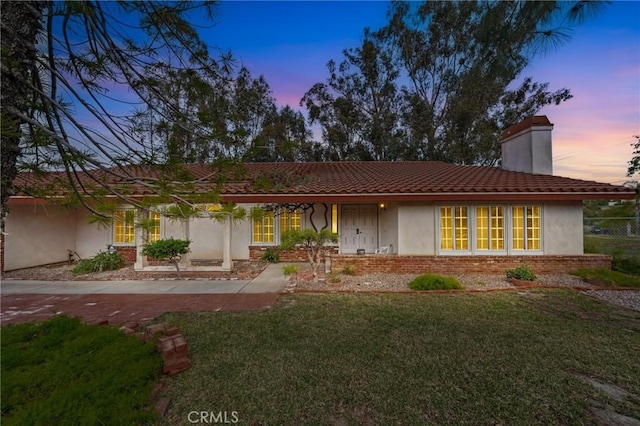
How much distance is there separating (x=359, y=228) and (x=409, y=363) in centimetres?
813

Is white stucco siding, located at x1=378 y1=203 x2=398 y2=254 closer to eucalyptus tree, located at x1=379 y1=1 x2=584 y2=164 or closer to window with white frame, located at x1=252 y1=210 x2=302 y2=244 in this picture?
window with white frame, located at x1=252 y1=210 x2=302 y2=244

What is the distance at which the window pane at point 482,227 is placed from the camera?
30.2 feet

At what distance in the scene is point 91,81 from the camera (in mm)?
2889

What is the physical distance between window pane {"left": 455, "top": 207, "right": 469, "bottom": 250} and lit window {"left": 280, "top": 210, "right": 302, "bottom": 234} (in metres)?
5.84

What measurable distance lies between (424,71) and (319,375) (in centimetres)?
2191

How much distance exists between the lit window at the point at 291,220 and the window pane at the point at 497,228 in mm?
6904

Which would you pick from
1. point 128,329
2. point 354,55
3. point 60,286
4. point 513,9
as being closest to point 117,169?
point 128,329

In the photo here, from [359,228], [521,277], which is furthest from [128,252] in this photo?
[521,277]

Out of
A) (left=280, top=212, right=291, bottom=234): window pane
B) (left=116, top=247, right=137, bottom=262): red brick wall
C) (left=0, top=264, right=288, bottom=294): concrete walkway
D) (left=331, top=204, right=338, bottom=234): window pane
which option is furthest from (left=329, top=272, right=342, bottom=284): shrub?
(left=116, top=247, right=137, bottom=262): red brick wall

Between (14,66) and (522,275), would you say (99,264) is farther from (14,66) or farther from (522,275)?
(522,275)

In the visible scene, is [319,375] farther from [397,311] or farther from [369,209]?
[369,209]

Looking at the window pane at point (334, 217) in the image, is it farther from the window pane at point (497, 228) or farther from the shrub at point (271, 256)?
the window pane at point (497, 228)

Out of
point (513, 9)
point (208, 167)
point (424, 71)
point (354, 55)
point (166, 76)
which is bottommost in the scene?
point (208, 167)

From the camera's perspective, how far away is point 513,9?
3084 millimetres
